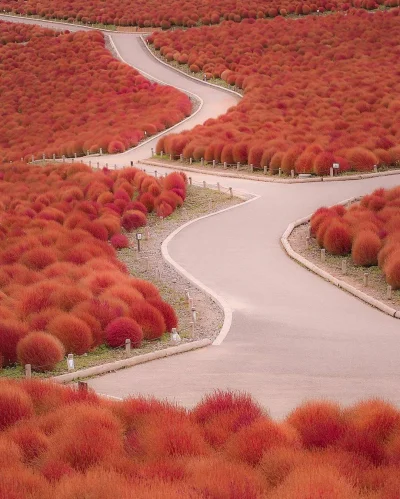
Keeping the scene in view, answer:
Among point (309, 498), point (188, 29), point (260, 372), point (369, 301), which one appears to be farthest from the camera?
point (188, 29)

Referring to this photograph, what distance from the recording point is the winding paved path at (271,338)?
493 inches

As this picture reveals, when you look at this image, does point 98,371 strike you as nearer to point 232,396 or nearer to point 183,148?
point 232,396

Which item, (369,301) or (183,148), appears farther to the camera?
(183,148)

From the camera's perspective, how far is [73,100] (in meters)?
49.1

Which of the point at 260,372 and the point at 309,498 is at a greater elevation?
the point at 309,498

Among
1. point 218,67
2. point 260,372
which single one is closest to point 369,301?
point 260,372

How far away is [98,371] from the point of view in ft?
43.5

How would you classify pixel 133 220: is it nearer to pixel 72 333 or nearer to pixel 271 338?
pixel 271 338

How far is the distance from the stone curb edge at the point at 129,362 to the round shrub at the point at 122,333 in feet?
2.09

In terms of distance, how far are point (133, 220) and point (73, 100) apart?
26.0m

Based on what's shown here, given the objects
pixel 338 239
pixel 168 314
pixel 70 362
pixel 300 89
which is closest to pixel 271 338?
pixel 168 314

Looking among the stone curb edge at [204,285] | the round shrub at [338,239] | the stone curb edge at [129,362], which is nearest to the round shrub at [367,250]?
the round shrub at [338,239]

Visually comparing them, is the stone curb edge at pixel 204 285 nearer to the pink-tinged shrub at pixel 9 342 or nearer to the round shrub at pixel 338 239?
the pink-tinged shrub at pixel 9 342

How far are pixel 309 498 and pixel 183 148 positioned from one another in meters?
27.2
